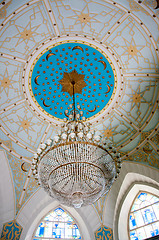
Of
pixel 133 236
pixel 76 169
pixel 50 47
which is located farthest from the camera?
pixel 133 236

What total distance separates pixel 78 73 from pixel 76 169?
10.8ft

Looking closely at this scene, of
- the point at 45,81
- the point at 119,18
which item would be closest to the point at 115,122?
the point at 45,81

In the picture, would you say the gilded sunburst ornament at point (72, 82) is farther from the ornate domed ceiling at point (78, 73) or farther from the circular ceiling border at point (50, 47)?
the circular ceiling border at point (50, 47)

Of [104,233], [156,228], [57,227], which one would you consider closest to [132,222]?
[156,228]

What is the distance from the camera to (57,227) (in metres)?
7.91

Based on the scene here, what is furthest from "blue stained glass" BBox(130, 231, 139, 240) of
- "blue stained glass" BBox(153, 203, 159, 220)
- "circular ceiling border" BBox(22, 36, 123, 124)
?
"circular ceiling border" BBox(22, 36, 123, 124)

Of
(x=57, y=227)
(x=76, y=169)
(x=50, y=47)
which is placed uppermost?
(x=50, y=47)

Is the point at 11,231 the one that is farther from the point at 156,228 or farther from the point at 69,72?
the point at 69,72

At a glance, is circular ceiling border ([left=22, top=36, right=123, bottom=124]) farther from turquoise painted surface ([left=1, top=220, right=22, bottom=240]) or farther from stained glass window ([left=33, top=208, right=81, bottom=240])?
turquoise painted surface ([left=1, top=220, right=22, bottom=240])

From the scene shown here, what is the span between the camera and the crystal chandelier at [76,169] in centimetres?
533

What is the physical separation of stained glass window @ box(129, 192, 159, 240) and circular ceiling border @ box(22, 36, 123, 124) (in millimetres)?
2867

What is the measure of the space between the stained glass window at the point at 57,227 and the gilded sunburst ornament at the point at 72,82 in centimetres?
390

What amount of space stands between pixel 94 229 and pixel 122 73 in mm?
4728

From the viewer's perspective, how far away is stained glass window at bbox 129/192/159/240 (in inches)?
286
